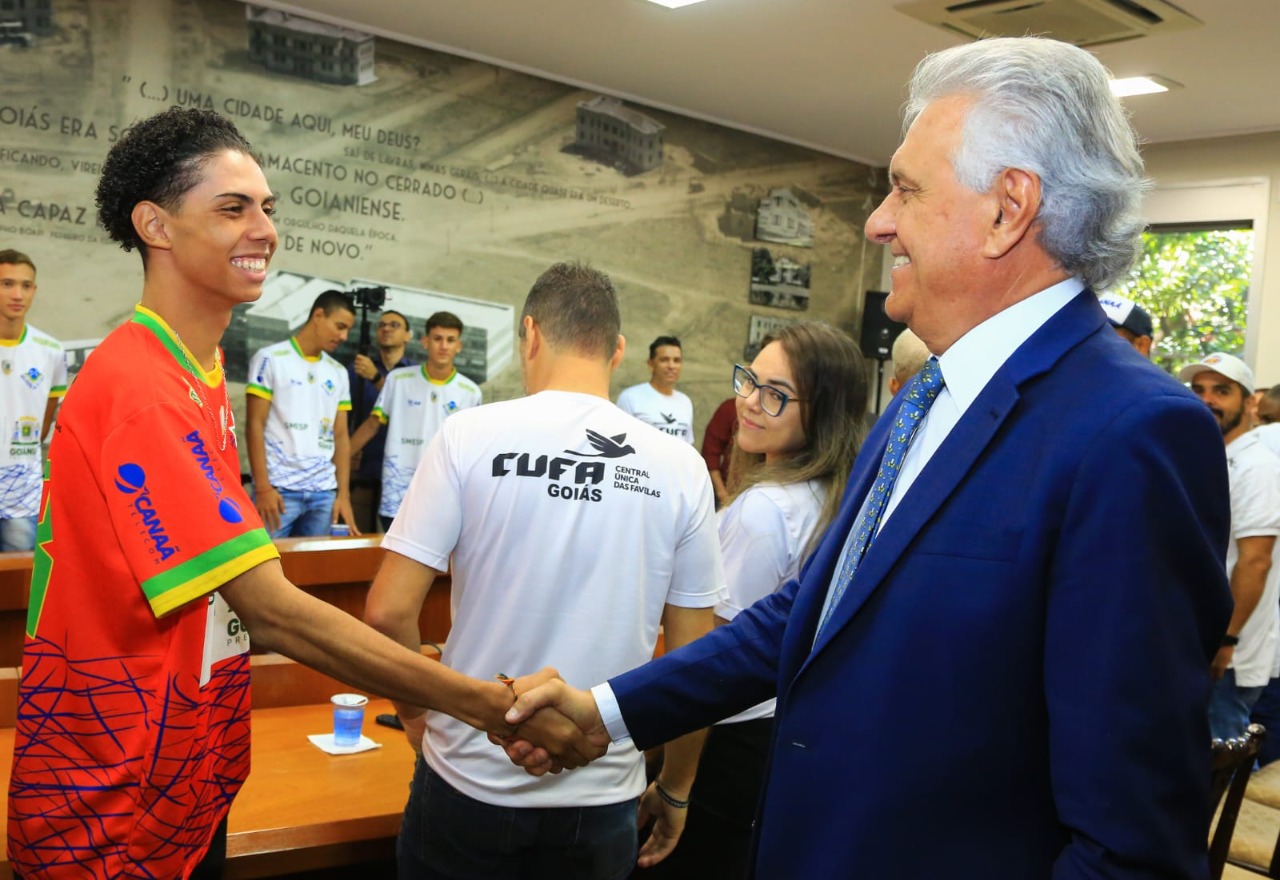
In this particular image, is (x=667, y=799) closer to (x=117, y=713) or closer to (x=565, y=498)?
(x=565, y=498)

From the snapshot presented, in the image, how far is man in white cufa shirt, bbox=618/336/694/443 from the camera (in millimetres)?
7656

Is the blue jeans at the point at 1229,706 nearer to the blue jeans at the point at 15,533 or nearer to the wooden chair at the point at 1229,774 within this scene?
the wooden chair at the point at 1229,774

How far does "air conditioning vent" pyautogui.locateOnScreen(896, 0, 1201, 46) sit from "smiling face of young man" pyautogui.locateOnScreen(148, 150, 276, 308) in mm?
5052

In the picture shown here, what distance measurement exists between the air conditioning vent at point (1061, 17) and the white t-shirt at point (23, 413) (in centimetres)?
482

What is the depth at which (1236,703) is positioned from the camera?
397 cm

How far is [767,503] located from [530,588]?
540mm

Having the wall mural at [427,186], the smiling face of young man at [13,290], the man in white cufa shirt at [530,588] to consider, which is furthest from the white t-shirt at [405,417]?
the man in white cufa shirt at [530,588]

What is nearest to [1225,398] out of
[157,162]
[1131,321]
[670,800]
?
[1131,321]

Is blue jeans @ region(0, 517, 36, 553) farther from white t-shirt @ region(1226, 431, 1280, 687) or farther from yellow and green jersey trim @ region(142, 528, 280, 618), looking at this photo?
white t-shirt @ region(1226, 431, 1280, 687)

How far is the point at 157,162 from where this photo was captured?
1.65 metres

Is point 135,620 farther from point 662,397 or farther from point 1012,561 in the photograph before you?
point 662,397

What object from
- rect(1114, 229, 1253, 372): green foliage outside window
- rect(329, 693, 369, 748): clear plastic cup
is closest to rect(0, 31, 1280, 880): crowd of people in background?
rect(329, 693, 369, 748): clear plastic cup

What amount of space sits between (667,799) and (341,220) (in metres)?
5.71

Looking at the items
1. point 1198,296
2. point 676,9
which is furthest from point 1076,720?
point 1198,296
